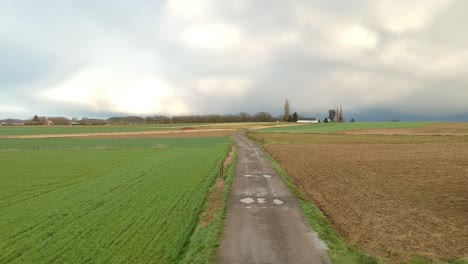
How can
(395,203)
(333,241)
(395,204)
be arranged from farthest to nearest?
(395,203) → (395,204) → (333,241)

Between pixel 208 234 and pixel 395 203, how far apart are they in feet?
34.3

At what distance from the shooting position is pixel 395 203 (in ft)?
54.9

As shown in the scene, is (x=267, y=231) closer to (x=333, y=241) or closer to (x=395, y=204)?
(x=333, y=241)

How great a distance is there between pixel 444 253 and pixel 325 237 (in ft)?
11.7

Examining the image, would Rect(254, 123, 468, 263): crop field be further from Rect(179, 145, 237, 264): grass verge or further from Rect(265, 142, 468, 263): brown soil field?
Rect(179, 145, 237, 264): grass verge

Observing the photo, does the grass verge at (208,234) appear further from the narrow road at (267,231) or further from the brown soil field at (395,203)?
the brown soil field at (395,203)

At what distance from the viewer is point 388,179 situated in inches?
930

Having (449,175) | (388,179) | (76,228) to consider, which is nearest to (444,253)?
(76,228)

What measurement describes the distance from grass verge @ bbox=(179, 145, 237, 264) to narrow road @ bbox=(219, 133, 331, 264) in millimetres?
270

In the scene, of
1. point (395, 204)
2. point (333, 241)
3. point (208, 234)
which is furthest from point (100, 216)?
point (395, 204)

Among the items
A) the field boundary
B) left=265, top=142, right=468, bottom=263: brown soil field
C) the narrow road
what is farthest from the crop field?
the narrow road

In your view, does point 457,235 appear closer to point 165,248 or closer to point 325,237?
point 325,237

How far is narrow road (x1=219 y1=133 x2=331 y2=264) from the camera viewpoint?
9.60 metres

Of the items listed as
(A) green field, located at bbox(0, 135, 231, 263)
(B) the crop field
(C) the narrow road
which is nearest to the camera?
(C) the narrow road
